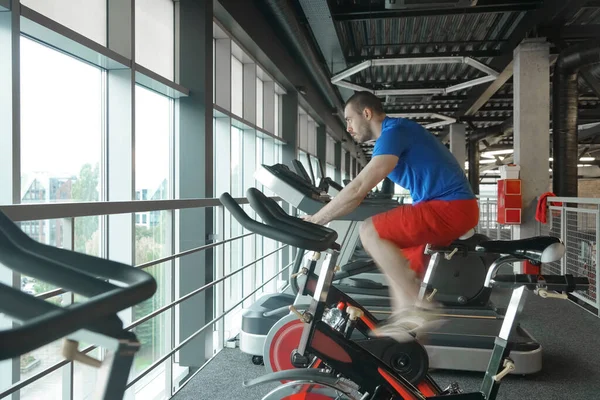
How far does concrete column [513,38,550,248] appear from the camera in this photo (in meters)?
6.80

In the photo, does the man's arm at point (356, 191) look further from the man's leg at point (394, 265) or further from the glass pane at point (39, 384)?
the glass pane at point (39, 384)

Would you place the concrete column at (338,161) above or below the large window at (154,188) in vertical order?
above

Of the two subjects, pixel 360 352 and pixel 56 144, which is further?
pixel 56 144

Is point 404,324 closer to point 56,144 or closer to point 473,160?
point 56,144

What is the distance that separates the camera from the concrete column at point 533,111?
22.3 feet

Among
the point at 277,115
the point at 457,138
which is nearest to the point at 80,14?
the point at 277,115

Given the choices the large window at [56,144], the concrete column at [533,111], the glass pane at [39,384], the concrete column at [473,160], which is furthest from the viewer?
the concrete column at [473,160]

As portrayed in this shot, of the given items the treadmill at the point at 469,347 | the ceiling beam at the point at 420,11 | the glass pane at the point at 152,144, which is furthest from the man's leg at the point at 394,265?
the ceiling beam at the point at 420,11

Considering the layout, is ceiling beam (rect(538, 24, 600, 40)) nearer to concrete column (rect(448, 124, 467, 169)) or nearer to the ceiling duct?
the ceiling duct

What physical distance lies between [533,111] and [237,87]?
13.7 ft

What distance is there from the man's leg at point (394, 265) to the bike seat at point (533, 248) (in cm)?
59

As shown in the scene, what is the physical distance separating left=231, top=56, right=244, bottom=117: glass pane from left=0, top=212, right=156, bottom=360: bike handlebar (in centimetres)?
525

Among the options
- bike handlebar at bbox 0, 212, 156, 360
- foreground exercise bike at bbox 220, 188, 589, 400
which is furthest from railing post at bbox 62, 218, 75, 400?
bike handlebar at bbox 0, 212, 156, 360

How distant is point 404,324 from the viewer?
6.63 ft
